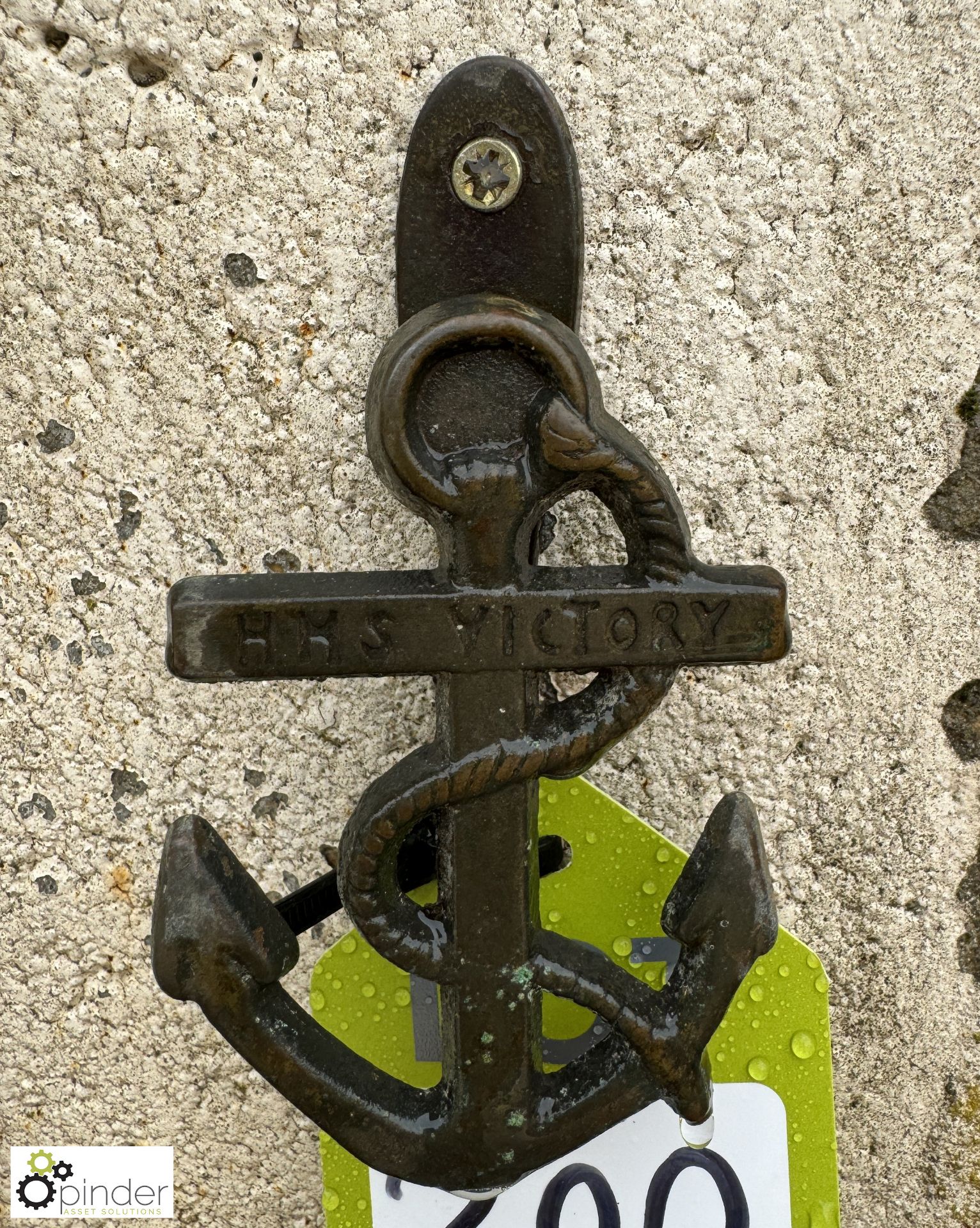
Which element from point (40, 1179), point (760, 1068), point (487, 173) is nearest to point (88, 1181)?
point (40, 1179)

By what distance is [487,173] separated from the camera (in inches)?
20.9

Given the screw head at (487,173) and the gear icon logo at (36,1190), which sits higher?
the screw head at (487,173)

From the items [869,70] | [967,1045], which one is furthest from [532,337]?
[967,1045]

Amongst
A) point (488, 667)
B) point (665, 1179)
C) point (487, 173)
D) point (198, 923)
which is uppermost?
point (487, 173)

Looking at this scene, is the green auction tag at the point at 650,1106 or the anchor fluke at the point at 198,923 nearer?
the anchor fluke at the point at 198,923

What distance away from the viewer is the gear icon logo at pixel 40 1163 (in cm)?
67

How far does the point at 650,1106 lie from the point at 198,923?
358 mm

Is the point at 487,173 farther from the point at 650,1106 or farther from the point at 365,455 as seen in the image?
the point at 650,1106

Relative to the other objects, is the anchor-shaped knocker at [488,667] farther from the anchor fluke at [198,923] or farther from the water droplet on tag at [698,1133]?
the water droplet on tag at [698,1133]

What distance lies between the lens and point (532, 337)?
47 cm

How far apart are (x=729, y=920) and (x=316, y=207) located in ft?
1.57

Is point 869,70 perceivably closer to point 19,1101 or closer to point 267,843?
point 267,843

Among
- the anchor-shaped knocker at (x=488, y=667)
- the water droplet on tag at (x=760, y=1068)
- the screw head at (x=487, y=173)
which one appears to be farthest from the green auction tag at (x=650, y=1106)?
the screw head at (x=487, y=173)

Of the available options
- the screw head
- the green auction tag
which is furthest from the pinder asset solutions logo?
→ the screw head
